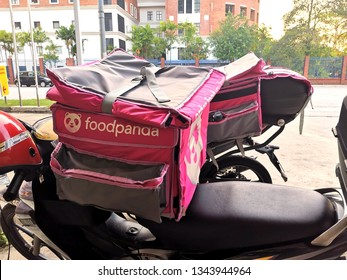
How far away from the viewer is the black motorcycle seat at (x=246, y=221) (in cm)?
109

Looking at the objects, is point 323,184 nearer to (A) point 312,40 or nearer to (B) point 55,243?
(B) point 55,243

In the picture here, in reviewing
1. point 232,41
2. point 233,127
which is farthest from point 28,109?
point 232,41

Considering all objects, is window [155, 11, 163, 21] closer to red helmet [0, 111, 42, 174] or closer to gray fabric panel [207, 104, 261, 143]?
gray fabric panel [207, 104, 261, 143]

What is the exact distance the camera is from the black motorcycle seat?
3.57 feet

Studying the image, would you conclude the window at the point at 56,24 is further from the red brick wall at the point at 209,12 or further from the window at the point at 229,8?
the window at the point at 229,8

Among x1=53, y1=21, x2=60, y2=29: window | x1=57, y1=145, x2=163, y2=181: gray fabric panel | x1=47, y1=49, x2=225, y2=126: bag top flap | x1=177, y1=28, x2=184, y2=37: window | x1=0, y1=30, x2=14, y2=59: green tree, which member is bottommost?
x1=57, y1=145, x2=163, y2=181: gray fabric panel

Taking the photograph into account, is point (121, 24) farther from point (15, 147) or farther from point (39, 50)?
point (15, 147)

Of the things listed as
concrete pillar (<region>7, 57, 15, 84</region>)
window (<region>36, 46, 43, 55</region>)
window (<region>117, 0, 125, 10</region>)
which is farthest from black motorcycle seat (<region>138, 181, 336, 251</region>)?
window (<region>36, 46, 43, 55</region>)

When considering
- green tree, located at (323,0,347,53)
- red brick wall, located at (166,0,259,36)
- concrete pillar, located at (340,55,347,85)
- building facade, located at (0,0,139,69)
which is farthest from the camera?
red brick wall, located at (166,0,259,36)

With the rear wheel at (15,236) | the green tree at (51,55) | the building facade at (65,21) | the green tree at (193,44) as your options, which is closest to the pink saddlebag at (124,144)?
the rear wheel at (15,236)

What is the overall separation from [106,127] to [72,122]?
0.14 m

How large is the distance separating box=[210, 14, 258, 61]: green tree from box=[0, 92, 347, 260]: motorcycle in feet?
85.2
